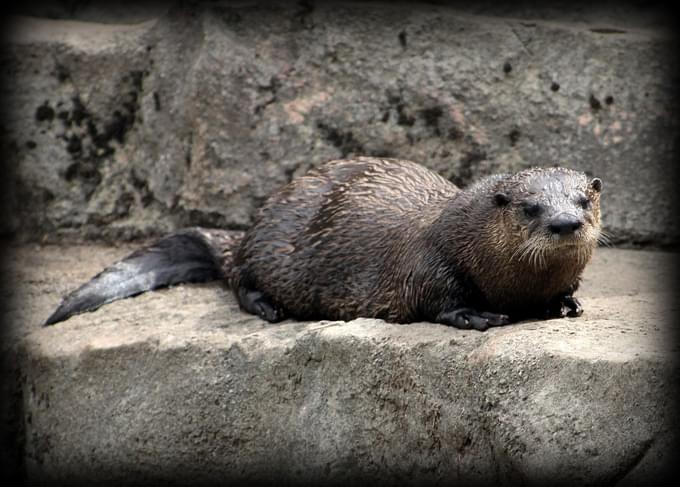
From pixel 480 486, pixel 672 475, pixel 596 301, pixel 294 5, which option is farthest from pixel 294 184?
pixel 672 475

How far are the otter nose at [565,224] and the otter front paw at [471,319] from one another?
0.45 meters

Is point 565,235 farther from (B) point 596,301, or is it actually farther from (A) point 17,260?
(A) point 17,260

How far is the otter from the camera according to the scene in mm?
4703

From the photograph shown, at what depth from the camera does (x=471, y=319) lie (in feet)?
15.7

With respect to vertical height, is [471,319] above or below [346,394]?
above

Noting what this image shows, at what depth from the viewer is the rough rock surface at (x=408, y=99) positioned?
6.23 m

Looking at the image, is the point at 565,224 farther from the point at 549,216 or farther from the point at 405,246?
the point at 405,246

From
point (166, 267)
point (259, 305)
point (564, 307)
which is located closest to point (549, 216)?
point (564, 307)

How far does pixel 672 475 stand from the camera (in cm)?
398

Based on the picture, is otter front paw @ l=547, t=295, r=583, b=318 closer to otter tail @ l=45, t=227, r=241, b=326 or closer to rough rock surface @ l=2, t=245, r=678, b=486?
rough rock surface @ l=2, t=245, r=678, b=486

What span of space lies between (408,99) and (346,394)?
6.82ft

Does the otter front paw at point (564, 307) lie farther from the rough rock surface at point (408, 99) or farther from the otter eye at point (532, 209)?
the rough rock surface at point (408, 99)

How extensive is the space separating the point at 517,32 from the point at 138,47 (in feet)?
6.61

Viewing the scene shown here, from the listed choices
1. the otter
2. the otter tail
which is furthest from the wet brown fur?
the otter tail
